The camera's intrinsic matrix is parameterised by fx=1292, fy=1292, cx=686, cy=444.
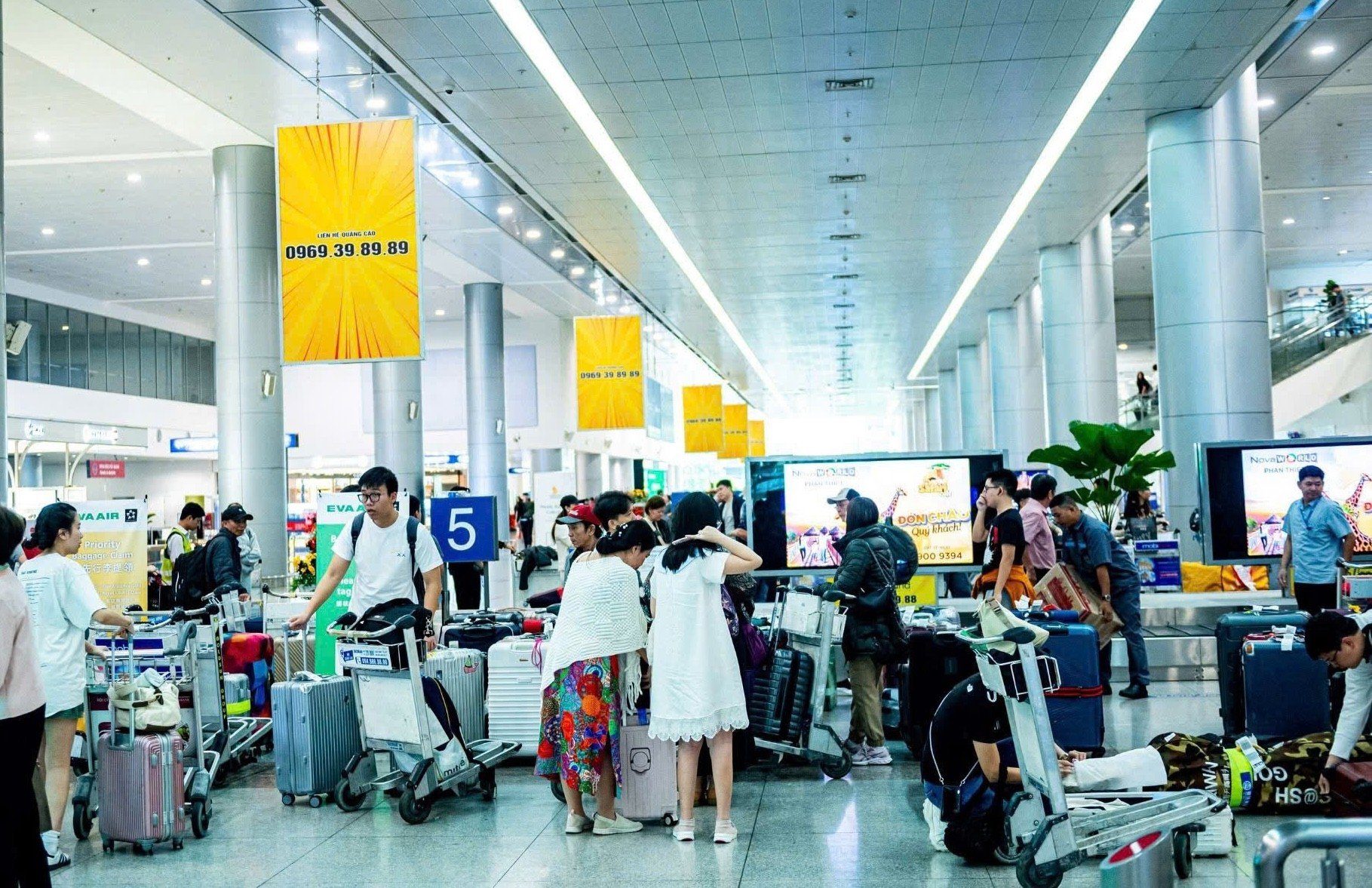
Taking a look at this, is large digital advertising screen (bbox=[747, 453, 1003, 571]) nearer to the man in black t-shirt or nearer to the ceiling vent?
the man in black t-shirt

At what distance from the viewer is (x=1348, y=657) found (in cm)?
514

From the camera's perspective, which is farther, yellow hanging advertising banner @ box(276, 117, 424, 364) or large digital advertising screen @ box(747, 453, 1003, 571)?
yellow hanging advertising banner @ box(276, 117, 424, 364)

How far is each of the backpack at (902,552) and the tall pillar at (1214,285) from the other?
18.8ft

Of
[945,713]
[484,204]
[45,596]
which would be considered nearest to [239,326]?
[484,204]

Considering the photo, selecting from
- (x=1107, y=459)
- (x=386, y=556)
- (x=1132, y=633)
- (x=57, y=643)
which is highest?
(x=1107, y=459)

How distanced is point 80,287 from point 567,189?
1688 cm

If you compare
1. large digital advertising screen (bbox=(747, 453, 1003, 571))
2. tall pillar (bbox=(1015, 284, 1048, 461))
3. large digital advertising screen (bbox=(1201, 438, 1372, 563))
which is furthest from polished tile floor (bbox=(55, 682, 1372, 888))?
tall pillar (bbox=(1015, 284, 1048, 461))

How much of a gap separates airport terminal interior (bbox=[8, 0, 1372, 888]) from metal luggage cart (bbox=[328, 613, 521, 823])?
27 millimetres

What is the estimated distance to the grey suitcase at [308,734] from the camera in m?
7.00

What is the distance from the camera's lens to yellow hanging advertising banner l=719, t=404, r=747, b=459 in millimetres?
44062

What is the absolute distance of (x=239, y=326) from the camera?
16.2 metres

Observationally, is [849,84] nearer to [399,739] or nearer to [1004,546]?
[1004,546]

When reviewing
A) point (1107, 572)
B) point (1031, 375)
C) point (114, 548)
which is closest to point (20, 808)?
point (114, 548)

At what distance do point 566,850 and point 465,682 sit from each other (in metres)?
2.17
